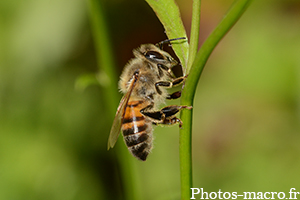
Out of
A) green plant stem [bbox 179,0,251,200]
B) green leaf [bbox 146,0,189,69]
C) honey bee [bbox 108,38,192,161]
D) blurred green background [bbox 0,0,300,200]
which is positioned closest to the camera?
green plant stem [bbox 179,0,251,200]

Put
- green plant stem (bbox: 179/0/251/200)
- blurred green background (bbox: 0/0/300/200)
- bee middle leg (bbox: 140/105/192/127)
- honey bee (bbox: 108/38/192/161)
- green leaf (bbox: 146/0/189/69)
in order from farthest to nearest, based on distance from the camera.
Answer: blurred green background (bbox: 0/0/300/200)
honey bee (bbox: 108/38/192/161)
bee middle leg (bbox: 140/105/192/127)
green leaf (bbox: 146/0/189/69)
green plant stem (bbox: 179/0/251/200)

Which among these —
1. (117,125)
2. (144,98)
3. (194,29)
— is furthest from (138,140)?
(194,29)

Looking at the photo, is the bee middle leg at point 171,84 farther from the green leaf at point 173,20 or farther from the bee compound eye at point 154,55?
the green leaf at point 173,20

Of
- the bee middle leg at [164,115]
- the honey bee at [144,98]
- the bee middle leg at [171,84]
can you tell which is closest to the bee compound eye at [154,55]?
the honey bee at [144,98]

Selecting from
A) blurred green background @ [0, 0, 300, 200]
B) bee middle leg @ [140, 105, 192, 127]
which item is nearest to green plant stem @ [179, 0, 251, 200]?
bee middle leg @ [140, 105, 192, 127]

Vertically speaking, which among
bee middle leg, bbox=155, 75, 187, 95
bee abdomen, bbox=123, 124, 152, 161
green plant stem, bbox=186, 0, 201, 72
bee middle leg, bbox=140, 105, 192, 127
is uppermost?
green plant stem, bbox=186, 0, 201, 72

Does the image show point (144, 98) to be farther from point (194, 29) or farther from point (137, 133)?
point (194, 29)

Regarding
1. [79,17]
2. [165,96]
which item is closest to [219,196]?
[165,96]

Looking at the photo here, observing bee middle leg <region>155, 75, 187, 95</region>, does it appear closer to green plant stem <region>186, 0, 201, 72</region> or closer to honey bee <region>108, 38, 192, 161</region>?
honey bee <region>108, 38, 192, 161</region>
